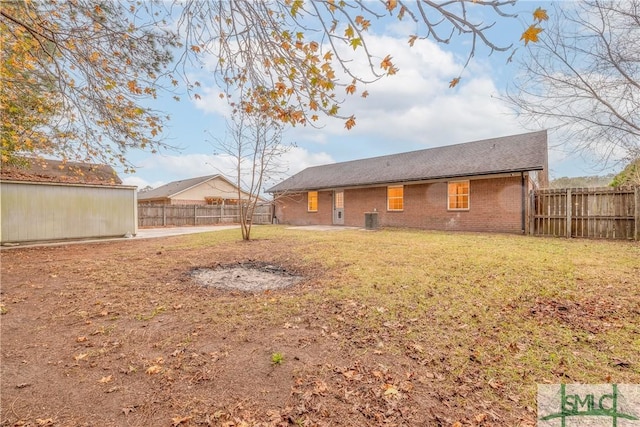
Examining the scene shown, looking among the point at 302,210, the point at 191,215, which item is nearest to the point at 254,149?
the point at 302,210

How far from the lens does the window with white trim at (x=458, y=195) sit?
14.0 metres

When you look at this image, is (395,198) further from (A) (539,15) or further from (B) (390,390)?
(B) (390,390)

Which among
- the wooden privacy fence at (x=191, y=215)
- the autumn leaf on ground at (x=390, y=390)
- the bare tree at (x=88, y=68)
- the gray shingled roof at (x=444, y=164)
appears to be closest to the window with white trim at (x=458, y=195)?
the gray shingled roof at (x=444, y=164)

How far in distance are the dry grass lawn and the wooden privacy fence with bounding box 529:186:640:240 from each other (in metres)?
5.83

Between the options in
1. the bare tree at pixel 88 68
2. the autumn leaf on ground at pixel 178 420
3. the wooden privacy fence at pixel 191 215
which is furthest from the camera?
the wooden privacy fence at pixel 191 215

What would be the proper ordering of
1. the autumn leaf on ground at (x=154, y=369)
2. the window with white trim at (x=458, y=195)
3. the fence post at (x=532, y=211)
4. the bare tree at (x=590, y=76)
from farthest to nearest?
the window with white trim at (x=458, y=195) < the fence post at (x=532, y=211) < the bare tree at (x=590, y=76) < the autumn leaf on ground at (x=154, y=369)

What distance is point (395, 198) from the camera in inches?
653

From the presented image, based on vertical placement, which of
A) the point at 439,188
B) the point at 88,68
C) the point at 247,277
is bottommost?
the point at 247,277

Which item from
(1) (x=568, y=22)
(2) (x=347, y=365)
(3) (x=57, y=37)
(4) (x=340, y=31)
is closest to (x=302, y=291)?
(2) (x=347, y=365)

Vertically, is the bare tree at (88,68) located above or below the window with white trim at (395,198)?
above

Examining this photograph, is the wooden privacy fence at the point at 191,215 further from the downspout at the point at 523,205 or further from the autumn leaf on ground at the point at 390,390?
the autumn leaf on ground at the point at 390,390

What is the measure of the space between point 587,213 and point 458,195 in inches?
182

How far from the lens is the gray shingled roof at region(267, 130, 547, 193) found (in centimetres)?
1280

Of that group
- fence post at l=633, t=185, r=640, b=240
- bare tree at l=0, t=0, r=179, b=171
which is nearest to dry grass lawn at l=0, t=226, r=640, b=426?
bare tree at l=0, t=0, r=179, b=171
